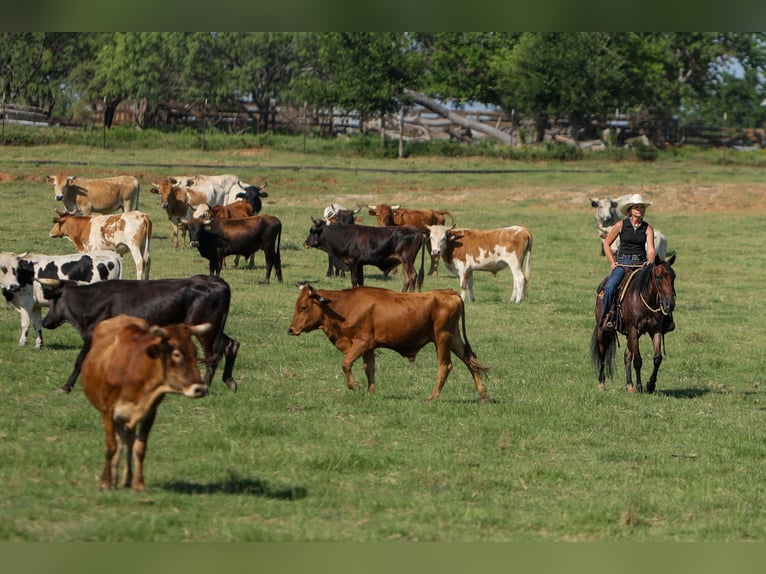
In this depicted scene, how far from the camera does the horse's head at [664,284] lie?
44.5 ft

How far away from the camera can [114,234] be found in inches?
840

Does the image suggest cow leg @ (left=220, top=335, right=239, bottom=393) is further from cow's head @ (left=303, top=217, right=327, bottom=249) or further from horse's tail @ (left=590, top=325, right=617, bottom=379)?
cow's head @ (left=303, top=217, right=327, bottom=249)

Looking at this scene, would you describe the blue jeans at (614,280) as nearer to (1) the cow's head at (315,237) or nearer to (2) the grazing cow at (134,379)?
(2) the grazing cow at (134,379)

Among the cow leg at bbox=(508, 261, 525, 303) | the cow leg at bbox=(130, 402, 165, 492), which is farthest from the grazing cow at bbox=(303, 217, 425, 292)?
the cow leg at bbox=(130, 402, 165, 492)

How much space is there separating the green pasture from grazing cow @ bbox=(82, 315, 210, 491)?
0.32 meters

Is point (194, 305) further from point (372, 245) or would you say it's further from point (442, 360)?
Answer: point (372, 245)

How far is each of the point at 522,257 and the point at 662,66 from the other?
42.4m

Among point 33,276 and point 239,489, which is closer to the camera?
point 239,489

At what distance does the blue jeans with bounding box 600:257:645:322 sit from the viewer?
1412 cm

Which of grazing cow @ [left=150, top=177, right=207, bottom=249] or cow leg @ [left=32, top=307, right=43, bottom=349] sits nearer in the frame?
cow leg @ [left=32, top=307, right=43, bottom=349]

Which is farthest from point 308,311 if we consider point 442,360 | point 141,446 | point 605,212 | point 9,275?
point 605,212

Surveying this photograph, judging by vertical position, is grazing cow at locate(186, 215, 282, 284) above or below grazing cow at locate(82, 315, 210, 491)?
below

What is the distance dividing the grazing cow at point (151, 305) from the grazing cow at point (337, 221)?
10.3 m

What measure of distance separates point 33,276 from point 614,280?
22.3ft
